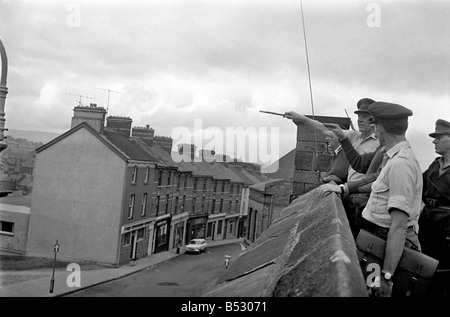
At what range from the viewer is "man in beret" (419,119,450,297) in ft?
11.5

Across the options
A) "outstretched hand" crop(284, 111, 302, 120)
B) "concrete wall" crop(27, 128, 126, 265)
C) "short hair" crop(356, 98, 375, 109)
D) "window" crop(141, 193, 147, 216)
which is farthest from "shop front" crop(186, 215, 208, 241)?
"short hair" crop(356, 98, 375, 109)

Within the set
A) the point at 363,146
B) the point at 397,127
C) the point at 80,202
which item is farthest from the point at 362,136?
the point at 80,202

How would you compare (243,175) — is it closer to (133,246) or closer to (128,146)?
(128,146)

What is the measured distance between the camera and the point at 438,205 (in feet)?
11.8

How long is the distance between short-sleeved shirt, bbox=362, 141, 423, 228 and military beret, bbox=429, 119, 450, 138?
4.08 feet

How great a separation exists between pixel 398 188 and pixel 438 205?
4.60 ft

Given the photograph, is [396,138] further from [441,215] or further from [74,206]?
[74,206]

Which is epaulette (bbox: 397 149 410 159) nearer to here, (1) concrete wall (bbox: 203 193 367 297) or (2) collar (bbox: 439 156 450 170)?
(1) concrete wall (bbox: 203 193 367 297)

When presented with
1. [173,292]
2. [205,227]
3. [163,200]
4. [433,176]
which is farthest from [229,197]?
[433,176]

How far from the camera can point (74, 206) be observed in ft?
99.3

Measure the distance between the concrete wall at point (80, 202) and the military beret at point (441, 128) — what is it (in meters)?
27.9

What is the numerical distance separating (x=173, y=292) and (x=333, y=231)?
23.1 m

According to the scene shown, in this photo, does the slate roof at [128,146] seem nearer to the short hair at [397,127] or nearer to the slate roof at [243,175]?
the slate roof at [243,175]
